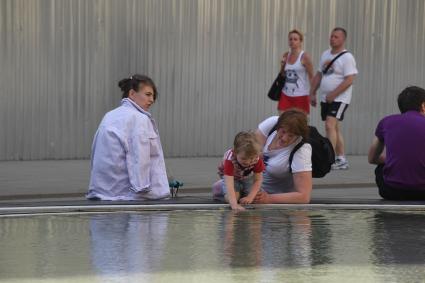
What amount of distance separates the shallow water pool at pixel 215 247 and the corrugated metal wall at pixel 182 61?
826cm

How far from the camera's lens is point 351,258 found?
5.25m

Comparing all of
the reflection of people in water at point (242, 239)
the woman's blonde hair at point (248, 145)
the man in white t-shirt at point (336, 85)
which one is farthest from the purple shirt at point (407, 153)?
the man in white t-shirt at point (336, 85)

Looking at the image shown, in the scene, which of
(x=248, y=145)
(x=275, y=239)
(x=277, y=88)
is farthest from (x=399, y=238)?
(x=277, y=88)

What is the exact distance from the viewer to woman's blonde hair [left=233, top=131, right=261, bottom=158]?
7.38m

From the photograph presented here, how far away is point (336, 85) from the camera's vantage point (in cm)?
1427

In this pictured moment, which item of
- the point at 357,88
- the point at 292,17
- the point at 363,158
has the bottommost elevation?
the point at 363,158

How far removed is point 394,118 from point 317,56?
8405 millimetres

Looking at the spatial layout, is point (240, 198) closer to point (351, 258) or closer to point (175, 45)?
point (351, 258)

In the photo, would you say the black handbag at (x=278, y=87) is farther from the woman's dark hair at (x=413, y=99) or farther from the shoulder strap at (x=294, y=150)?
the shoulder strap at (x=294, y=150)

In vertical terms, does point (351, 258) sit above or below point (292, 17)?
below

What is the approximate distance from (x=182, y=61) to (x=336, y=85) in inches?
97.5

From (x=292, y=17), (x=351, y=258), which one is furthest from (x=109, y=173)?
(x=292, y=17)

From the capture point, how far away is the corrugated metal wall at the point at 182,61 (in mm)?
14523

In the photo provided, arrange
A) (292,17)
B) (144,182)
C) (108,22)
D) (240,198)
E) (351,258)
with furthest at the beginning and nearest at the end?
(292,17), (108,22), (144,182), (240,198), (351,258)
